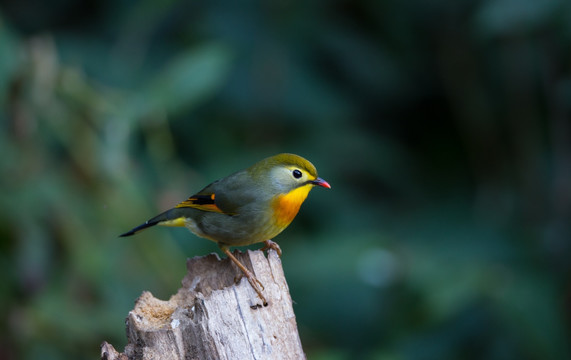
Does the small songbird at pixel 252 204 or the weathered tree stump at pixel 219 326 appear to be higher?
the small songbird at pixel 252 204

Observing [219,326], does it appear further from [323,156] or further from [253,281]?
[323,156]

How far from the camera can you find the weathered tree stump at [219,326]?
8.53 feet

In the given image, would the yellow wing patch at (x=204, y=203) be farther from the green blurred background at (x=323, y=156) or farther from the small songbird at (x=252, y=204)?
the green blurred background at (x=323, y=156)

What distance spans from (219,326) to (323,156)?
12.6 feet

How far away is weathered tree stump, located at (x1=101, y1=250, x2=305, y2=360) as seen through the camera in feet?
8.53

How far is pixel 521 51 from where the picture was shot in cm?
660

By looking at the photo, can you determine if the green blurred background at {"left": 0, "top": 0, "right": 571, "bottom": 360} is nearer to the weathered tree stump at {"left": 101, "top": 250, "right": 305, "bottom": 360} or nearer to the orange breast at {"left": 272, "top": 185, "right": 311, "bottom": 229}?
the orange breast at {"left": 272, "top": 185, "right": 311, "bottom": 229}

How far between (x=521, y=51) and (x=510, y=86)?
0.34 metres

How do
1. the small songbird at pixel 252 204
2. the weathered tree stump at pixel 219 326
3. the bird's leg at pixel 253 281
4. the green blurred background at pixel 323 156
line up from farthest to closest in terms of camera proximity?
the green blurred background at pixel 323 156 < the small songbird at pixel 252 204 < the bird's leg at pixel 253 281 < the weathered tree stump at pixel 219 326

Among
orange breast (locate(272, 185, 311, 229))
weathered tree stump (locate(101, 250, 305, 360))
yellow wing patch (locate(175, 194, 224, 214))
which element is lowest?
weathered tree stump (locate(101, 250, 305, 360))

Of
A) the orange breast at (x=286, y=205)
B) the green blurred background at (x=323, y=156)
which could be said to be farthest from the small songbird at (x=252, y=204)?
the green blurred background at (x=323, y=156)

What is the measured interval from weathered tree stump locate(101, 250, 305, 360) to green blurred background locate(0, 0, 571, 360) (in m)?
1.21

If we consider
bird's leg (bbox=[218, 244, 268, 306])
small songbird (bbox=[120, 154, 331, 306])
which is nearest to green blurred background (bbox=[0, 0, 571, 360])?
small songbird (bbox=[120, 154, 331, 306])

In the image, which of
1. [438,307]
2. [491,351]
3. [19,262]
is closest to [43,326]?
[19,262]
